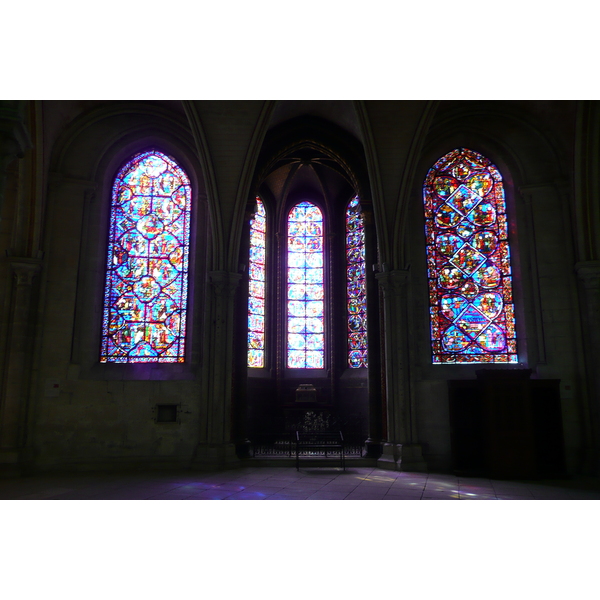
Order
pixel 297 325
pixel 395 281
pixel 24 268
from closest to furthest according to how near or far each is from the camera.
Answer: pixel 24 268
pixel 395 281
pixel 297 325

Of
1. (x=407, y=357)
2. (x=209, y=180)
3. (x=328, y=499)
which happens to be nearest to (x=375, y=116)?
(x=209, y=180)

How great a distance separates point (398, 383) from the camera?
10.5m

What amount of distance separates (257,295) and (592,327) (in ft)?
29.0

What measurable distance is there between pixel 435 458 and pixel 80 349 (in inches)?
303

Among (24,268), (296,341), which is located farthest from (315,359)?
(24,268)

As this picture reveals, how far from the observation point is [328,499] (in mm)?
6789

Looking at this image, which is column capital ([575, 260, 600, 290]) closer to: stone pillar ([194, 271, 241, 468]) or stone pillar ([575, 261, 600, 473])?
stone pillar ([575, 261, 600, 473])

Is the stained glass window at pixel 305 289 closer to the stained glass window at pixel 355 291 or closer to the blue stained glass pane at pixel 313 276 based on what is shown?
the blue stained glass pane at pixel 313 276

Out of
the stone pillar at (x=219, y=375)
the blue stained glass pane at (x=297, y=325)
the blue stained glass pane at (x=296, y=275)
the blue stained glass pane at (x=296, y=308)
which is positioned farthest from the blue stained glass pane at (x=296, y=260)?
the stone pillar at (x=219, y=375)

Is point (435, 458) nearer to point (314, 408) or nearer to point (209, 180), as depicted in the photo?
point (314, 408)

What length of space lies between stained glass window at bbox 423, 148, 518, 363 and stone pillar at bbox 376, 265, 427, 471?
1.02 metres

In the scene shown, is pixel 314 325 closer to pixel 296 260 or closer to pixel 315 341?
pixel 315 341

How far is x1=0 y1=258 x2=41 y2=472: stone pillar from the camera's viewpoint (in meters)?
9.46

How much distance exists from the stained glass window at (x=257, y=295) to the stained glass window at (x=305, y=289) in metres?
0.83
